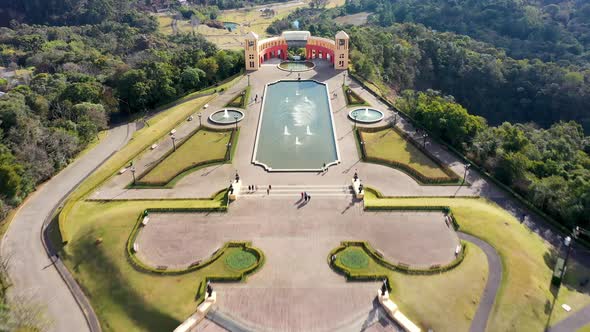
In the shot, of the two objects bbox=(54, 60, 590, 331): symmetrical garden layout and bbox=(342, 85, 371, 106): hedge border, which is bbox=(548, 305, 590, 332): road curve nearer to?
bbox=(54, 60, 590, 331): symmetrical garden layout

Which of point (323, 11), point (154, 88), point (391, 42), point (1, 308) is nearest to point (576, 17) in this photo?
point (391, 42)

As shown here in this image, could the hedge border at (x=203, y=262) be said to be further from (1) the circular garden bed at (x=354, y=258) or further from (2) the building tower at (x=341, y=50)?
(2) the building tower at (x=341, y=50)

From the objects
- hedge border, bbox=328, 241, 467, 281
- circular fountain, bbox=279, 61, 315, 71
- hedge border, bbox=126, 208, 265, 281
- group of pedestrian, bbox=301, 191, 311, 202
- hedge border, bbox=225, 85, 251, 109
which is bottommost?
hedge border, bbox=328, 241, 467, 281

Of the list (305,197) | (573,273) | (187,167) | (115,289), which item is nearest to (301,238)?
(305,197)

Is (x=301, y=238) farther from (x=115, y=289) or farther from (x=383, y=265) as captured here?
(x=115, y=289)

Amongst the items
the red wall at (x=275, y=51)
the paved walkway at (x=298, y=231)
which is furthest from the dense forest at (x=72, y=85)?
the paved walkway at (x=298, y=231)

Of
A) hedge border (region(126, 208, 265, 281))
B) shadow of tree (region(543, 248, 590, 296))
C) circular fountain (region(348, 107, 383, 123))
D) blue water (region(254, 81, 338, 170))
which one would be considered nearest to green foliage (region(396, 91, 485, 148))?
circular fountain (region(348, 107, 383, 123))
